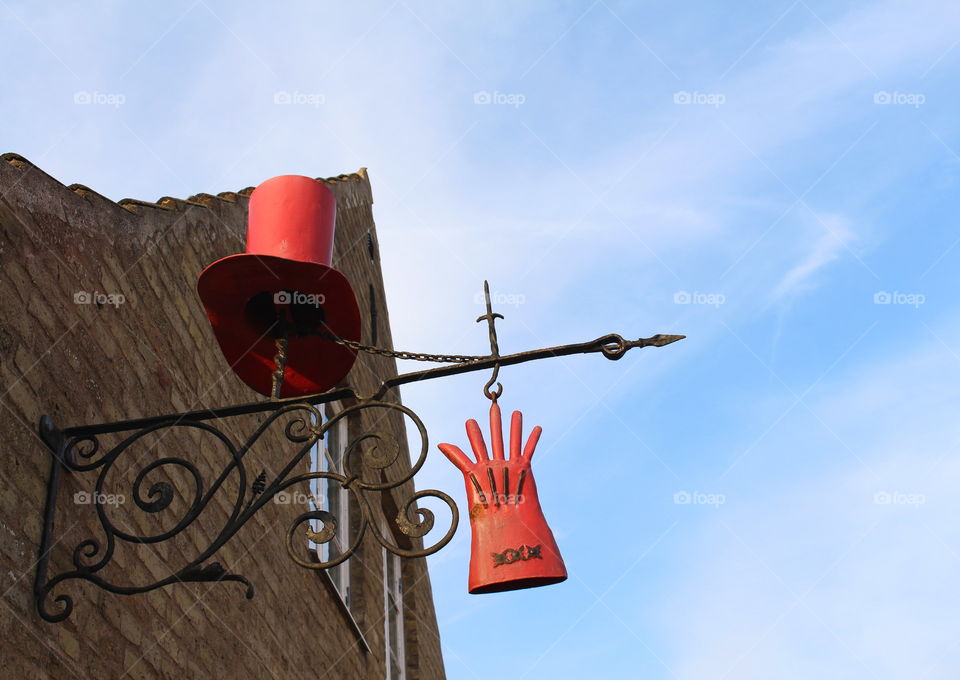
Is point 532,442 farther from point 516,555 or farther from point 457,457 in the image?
point 516,555

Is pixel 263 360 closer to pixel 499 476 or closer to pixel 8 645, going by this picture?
pixel 499 476

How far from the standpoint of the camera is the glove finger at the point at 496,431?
295 centimetres

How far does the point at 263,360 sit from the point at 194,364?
1417mm

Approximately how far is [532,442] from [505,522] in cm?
39

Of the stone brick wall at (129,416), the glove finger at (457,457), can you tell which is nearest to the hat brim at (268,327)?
the glove finger at (457,457)

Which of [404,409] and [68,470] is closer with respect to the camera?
[404,409]

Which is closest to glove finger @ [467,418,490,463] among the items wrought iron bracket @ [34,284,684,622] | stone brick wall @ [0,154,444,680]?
wrought iron bracket @ [34,284,684,622]

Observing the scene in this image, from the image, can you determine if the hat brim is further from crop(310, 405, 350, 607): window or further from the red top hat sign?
crop(310, 405, 350, 607): window

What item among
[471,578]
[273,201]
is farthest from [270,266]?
[471,578]

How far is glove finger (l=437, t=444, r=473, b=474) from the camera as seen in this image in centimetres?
294

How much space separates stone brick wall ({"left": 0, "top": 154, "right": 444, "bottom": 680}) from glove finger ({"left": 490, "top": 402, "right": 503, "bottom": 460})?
1.42 metres

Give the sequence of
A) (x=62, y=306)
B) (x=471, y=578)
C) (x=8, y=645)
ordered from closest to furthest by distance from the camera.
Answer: (x=8, y=645)
(x=471, y=578)
(x=62, y=306)

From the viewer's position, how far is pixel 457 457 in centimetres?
299

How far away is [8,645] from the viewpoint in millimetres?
2502
